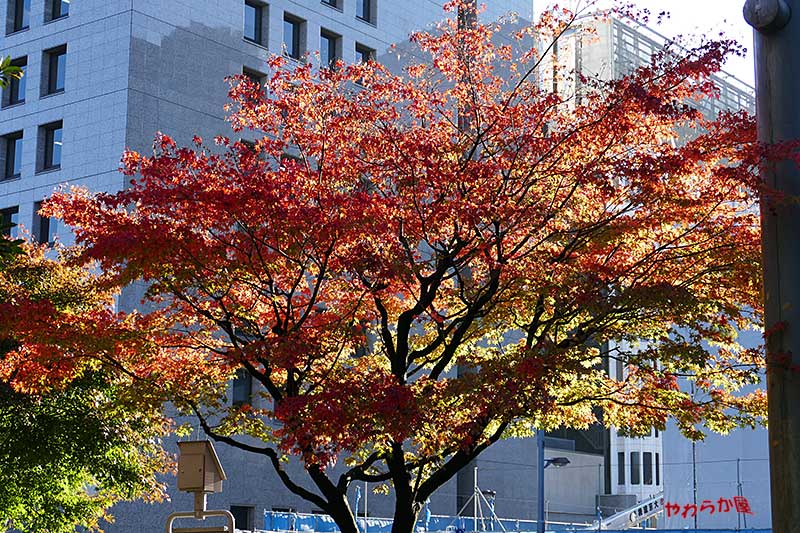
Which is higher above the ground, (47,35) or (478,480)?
(47,35)

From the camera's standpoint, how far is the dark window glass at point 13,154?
4494 centimetres

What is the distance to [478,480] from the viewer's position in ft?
191

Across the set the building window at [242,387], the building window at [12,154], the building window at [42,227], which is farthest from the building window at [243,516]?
the building window at [12,154]

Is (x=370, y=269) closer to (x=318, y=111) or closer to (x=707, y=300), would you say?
(x=318, y=111)

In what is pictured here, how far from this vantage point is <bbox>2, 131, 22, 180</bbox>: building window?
44.9 m

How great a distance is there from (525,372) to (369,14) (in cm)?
3964

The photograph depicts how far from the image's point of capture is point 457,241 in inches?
684

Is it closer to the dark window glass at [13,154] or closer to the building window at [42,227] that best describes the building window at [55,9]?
the dark window glass at [13,154]

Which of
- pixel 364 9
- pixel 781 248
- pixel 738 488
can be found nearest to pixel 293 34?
pixel 364 9

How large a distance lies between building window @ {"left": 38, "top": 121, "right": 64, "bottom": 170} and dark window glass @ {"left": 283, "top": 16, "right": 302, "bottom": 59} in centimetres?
1037

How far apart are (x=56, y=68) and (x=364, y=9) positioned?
14.7m

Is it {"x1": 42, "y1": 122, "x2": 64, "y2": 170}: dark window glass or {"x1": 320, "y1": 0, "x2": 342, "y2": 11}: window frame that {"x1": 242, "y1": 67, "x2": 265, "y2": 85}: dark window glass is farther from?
{"x1": 42, "y1": 122, "x2": 64, "y2": 170}: dark window glass

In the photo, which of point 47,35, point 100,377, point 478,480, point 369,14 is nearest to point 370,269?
point 100,377

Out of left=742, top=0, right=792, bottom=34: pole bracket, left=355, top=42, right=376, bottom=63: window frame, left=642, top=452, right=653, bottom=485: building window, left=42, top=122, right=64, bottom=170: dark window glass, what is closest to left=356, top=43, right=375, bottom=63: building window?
left=355, top=42, right=376, bottom=63: window frame
